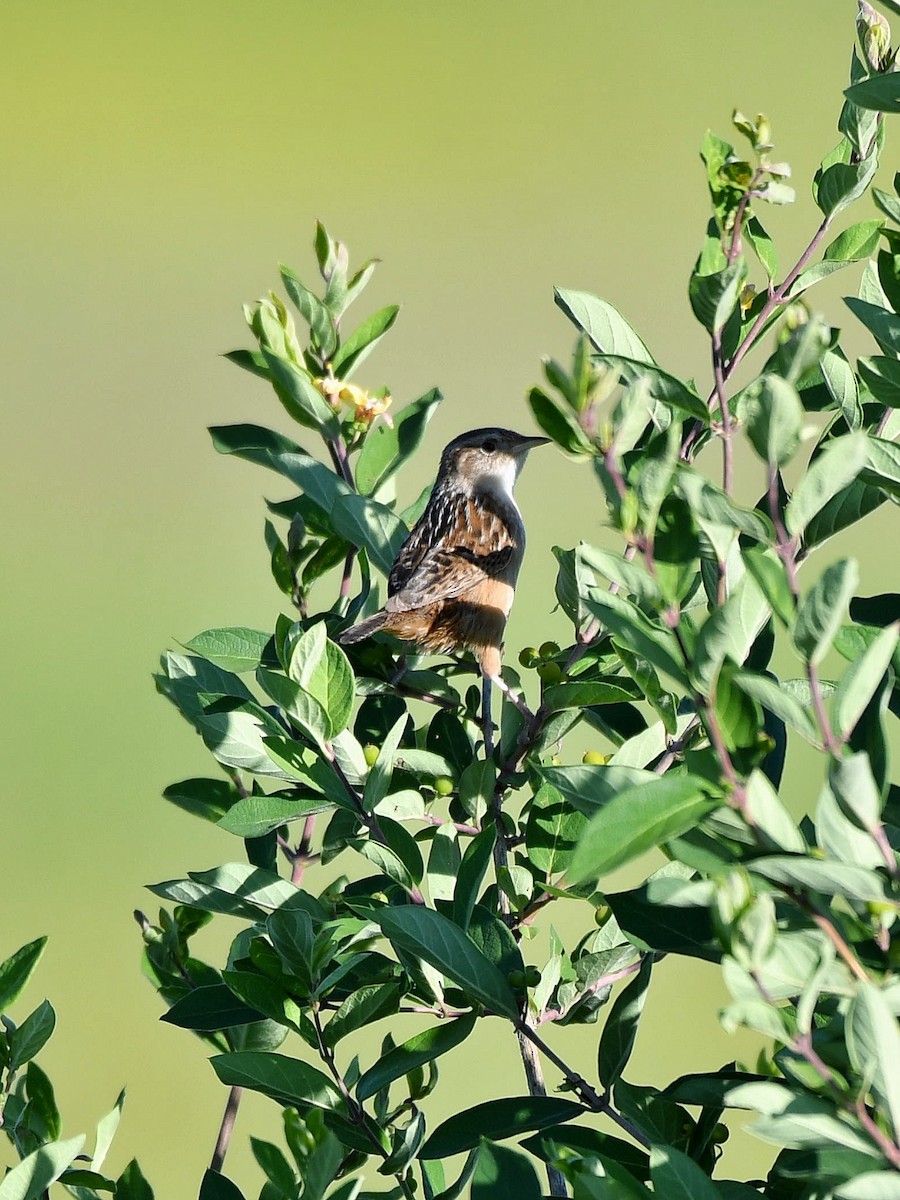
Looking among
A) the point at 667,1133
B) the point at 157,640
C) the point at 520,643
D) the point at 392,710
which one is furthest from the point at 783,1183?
the point at 157,640

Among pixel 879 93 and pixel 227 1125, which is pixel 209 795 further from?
pixel 879 93

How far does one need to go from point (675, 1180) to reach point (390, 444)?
43.7 inches

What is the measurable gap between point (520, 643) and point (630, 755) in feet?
24.0

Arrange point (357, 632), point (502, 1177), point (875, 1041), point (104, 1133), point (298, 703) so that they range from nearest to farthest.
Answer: point (875, 1041) → point (502, 1177) → point (298, 703) → point (104, 1133) → point (357, 632)

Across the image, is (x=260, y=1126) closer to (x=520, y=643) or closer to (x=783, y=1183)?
(x=520, y=643)

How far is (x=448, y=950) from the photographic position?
3.48 feet

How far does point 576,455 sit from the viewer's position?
872 mm

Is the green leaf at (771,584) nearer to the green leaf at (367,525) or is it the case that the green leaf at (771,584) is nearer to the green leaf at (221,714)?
the green leaf at (221,714)

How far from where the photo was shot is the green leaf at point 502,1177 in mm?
940

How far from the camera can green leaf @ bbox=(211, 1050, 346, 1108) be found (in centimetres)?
111

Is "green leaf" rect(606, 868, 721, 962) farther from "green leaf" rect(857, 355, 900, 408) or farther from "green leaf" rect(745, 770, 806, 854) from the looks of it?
"green leaf" rect(857, 355, 900, 408)

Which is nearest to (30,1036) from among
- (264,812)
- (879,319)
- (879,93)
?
(264,812)

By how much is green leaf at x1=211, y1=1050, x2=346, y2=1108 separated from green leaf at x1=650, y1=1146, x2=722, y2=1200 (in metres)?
0.39

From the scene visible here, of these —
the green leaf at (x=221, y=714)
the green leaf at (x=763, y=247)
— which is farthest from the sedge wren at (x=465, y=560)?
the green leaf at (x=763, y=247)
